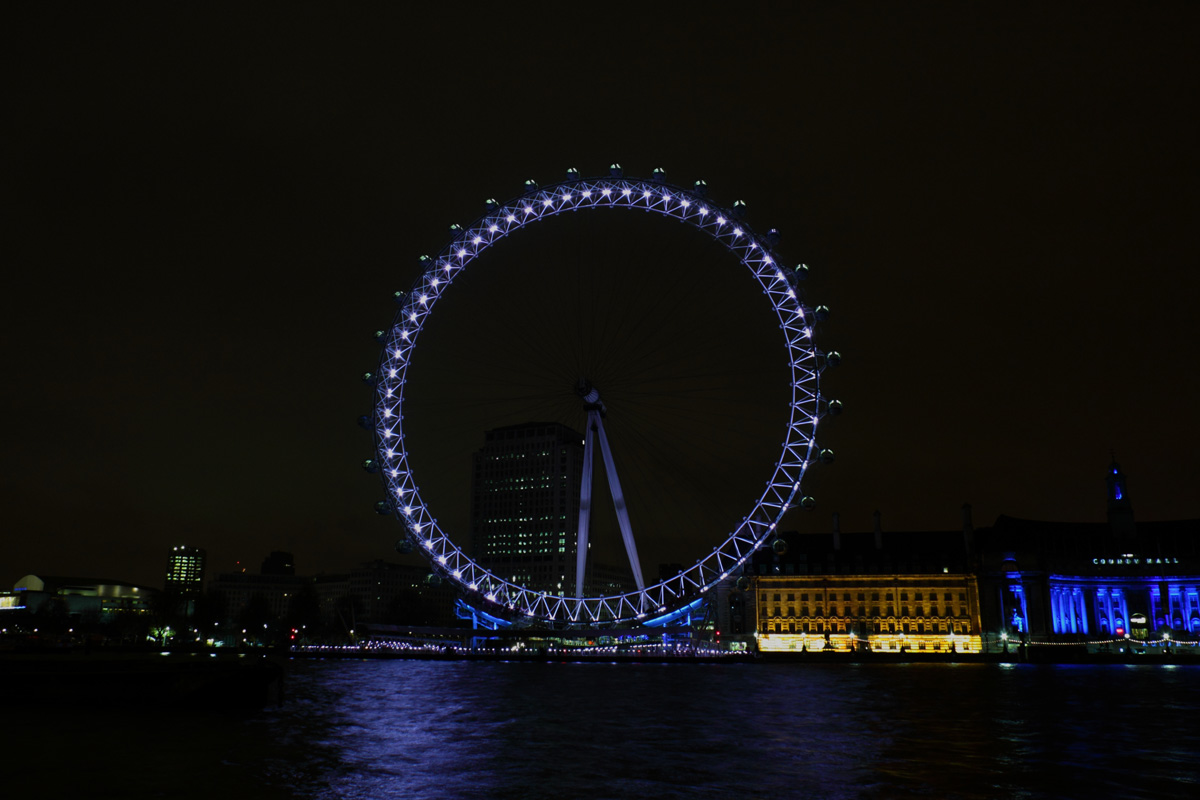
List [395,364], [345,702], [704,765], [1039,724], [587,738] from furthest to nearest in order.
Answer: [395,364] → [345,702] → [1039,724] → [587,738] → [704,765]

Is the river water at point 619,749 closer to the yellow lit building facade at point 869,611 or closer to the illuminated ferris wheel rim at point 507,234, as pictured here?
the illuminated ferris wheel rim at point 507,234

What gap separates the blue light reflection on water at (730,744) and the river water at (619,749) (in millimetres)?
81

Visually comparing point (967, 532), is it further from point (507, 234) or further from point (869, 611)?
point (507, 234)

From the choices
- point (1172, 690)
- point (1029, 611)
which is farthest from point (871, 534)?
point (1172, 690)

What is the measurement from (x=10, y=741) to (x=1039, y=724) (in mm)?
28899

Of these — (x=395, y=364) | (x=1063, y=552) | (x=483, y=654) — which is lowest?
(x=483, y=654)

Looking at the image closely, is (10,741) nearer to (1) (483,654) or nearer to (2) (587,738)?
(2) (587,738)

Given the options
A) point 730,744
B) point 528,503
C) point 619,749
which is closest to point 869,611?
point 528,503

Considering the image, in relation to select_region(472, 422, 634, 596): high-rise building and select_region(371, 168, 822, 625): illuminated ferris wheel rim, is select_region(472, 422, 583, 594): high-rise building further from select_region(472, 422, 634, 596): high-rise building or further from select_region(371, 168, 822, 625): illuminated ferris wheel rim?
select_region(371, 168, 822, 625): illuminated ferris wheel rim

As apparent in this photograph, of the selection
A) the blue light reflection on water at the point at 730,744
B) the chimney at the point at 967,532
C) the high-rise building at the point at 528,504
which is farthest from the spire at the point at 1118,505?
the blue light reflection on water at the point at 730,744

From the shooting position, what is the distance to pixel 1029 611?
12044 cm

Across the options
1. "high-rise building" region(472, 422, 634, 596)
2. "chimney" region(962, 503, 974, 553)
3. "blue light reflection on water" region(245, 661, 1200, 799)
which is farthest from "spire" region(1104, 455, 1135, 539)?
"blue light reflection on water" region(245, 661, 1200, 799)

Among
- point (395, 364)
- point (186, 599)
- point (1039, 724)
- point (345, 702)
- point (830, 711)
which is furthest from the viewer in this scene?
point (186, 599)

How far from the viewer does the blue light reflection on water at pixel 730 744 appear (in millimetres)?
18344
